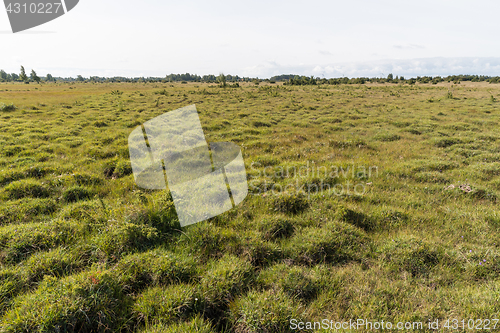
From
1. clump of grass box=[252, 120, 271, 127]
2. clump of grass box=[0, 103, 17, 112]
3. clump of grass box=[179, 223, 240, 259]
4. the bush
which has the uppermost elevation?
clump of grass box=[0, 103, 17, 112]

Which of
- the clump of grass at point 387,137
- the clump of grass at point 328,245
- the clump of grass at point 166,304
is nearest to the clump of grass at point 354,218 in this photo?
the clump of grass at point 328,245

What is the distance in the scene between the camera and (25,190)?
6375 mm

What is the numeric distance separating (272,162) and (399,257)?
6095 millimetres

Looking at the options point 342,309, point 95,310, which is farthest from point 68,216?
point 342,309

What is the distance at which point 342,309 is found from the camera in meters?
3.28

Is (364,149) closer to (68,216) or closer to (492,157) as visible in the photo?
(492,157)

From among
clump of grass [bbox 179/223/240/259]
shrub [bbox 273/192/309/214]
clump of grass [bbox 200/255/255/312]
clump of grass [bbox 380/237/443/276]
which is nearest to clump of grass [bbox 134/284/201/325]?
clump of grass [bbox 200/255/255/312]

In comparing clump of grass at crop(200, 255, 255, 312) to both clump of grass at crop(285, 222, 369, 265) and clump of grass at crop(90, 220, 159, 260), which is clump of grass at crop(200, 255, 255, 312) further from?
clump of grass at crop(90, 220, 159, 260)

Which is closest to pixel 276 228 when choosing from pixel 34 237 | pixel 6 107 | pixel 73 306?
pixel 73 306

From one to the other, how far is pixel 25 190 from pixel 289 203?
7.41m

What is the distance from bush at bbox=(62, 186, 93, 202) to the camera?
20.4 ft

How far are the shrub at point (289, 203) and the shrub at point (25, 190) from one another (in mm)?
6464

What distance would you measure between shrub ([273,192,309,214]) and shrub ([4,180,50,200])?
646 centimetres

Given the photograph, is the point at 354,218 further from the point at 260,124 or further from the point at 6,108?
the point at 6,108
